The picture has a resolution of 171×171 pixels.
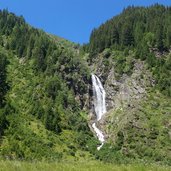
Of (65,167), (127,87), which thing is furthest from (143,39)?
(65,167)

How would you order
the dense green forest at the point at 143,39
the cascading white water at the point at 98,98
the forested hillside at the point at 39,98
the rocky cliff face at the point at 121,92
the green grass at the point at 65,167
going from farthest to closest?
the dense green forest at the point at 143,39, the cascading white water at the point at 98,98, the rocky cliff face at the point at 121,92, the forested hillside at the point at 39,98, the green grass at the point at 65,167

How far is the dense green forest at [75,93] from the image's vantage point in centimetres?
10331

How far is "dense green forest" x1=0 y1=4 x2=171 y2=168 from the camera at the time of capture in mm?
103312

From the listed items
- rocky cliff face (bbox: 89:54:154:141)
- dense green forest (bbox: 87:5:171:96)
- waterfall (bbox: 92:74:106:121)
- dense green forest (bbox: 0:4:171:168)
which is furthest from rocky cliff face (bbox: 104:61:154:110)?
dense green forest (bbox: 87:5:171:96)

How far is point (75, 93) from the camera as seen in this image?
148625 millimetres

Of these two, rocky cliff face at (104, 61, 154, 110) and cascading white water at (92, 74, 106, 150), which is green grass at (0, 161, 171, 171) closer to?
cascading white water at (92, 74, 106, 150)

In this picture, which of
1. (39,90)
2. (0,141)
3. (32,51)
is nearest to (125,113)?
(39,90)

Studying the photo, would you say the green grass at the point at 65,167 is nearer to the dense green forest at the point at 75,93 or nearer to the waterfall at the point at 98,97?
the dense green forest at the point at 75,93

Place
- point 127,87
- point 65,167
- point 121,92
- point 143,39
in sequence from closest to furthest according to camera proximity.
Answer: point 65,167, point 127,87, point 121,92, point 143,39

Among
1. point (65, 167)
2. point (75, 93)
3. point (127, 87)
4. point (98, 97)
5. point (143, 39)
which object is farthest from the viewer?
point (143, 39)

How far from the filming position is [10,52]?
16825 centimetres

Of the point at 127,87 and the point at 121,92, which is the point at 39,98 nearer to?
the point at 121,92

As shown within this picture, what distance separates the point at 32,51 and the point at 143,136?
67573mm

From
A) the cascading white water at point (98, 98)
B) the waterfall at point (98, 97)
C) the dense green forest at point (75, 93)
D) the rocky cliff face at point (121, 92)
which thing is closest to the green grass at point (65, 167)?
the dense green forest at point (75, 93)
